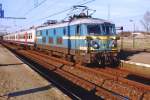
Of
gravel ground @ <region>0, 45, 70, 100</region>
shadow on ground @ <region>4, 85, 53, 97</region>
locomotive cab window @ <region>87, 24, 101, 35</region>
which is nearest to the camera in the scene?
gravel ground @ <region>0, 45, 70, 100</region>

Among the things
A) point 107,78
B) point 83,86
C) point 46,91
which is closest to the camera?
point 46,91

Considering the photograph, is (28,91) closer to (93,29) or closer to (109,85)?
(109,85)

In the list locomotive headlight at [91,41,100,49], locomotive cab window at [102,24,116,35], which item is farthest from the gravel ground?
locomotive cab window at [102,24,116,35]

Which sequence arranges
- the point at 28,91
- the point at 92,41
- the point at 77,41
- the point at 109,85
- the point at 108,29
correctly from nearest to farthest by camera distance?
the point at 28,91 → the point at 109,85 → the point at 92,41 → the point at 108,29 → the point at 77,41

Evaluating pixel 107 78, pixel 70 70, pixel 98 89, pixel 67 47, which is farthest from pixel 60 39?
pixel 98 89

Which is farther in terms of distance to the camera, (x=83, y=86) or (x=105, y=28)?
(x=105, y=28)

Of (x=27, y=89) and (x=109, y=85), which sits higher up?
(x=27, y=89)

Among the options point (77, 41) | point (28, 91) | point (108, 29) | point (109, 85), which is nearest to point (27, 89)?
point (28, 91)

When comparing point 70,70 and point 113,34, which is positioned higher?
point 113,34

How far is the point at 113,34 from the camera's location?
2038 centimetres

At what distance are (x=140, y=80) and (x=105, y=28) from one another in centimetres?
531

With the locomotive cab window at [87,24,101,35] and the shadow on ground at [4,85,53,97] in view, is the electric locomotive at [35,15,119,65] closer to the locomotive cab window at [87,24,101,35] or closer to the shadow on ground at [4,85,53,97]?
the locomotive cab window at [87,24,101,35]

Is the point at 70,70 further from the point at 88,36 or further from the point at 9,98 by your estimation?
the point at 9,98

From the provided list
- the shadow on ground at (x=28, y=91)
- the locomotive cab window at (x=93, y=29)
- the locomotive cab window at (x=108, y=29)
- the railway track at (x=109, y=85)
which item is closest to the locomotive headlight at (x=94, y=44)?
the locomotive cab window at (x=93, y=29)
